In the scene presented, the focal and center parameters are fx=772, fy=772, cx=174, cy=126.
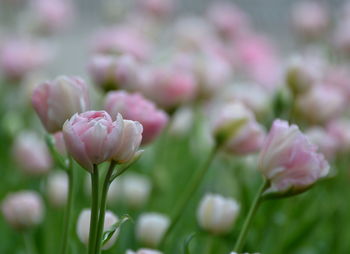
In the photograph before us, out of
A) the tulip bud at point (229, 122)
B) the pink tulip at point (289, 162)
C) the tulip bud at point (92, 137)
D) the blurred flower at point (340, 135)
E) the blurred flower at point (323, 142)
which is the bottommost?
the blurred flower at point (340, 135)

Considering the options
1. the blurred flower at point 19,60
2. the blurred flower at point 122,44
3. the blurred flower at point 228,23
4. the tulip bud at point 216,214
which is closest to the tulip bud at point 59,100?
the tulip bud at point 216,214

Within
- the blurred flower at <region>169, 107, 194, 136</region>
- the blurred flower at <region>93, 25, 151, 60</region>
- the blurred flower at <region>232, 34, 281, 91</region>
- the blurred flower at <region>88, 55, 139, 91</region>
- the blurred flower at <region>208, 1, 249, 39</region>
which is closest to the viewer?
the blurred flower at <region>88, 55, 139, 91</region>

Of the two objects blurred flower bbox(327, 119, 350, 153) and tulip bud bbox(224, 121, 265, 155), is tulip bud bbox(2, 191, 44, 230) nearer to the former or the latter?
tulip bud bbox(224, 121, 265, 155)

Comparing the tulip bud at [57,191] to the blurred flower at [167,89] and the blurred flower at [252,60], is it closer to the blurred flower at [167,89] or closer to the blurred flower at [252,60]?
the blurred flower at [167,89]

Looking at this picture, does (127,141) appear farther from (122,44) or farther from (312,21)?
(312,21)

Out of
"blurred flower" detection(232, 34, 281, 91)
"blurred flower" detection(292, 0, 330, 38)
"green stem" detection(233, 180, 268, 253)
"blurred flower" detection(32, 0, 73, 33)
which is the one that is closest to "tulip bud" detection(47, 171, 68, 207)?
"green stem" detection(233, 180, 268, 253)

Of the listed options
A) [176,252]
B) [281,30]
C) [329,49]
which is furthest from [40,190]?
[281,30]
